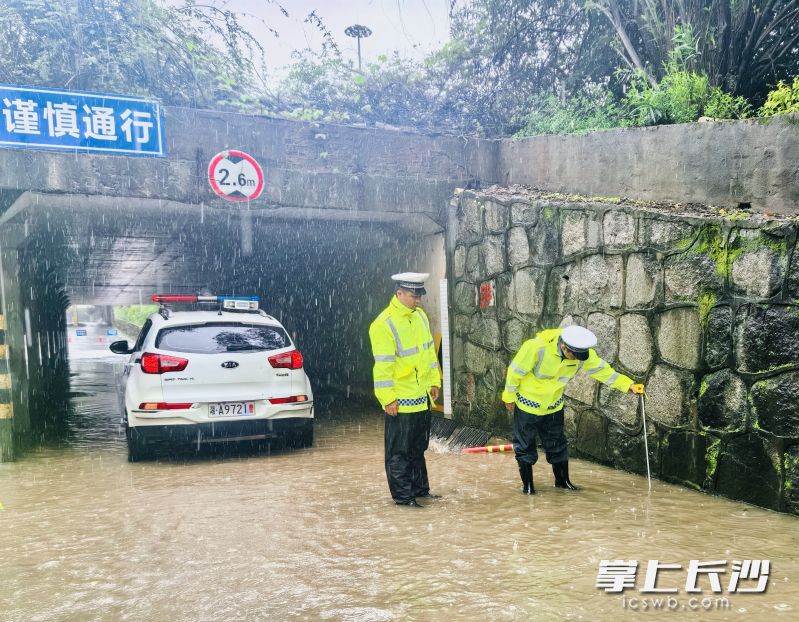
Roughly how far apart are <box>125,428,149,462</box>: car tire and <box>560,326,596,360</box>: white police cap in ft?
14.7

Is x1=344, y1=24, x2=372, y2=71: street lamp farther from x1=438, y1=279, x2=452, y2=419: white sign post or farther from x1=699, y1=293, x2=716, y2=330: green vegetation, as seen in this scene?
x1=699, y1=293, x2=716, y2=330: green vegetation

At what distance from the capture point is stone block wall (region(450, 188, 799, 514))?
4.84 metres

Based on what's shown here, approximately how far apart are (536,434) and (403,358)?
4.30ft

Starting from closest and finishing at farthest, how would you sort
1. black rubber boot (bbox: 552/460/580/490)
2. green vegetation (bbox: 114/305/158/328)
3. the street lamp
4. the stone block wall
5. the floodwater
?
the floodwater, the stone block wall, black rubber boot (bbox: 552/460/580/490), the street lamp, green vegetation (bbox: 114/305/158/328)

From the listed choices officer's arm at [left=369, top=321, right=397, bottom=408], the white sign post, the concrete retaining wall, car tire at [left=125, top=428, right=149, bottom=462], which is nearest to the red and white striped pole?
the white sign post

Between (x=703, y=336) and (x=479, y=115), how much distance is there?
5.86m

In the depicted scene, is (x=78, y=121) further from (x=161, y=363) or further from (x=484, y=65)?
(x=484, y=65)

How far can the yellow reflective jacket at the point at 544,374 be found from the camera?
5.54 metres

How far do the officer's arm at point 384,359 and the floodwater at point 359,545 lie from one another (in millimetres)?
902

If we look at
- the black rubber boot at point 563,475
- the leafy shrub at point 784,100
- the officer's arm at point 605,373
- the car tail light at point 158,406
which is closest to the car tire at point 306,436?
the car tail light at point 158,406

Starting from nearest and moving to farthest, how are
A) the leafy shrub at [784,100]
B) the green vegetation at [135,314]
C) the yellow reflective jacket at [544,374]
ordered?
the yellow reflective jacket at [544,374] < the leafy shrub at [784,100] < the green vegetation at [135,314]

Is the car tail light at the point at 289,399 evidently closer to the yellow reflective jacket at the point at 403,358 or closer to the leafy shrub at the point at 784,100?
the yellow reflective jacket at the point at 403,358

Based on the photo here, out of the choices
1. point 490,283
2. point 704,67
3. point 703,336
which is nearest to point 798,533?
point 703,336

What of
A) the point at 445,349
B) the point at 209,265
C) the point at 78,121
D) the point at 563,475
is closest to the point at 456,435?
the point at 445,349
